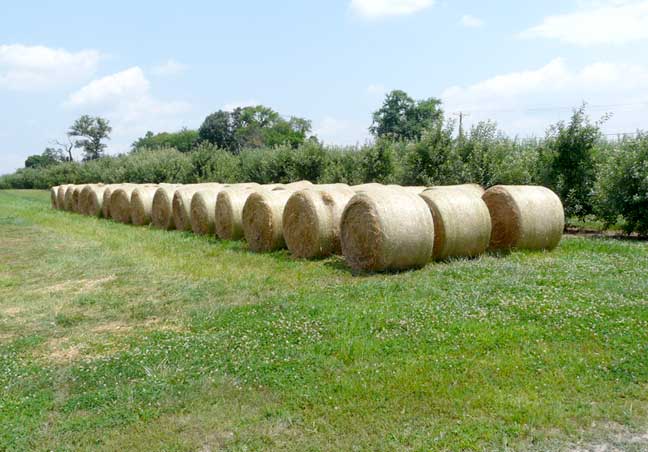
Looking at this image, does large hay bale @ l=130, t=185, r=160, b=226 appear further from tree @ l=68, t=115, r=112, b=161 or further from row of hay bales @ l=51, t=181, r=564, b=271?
tree @ l=68, t=115, r=112, b=161

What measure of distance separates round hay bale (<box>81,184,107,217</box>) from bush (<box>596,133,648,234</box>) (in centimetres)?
2134

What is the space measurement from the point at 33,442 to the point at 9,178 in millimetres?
95765

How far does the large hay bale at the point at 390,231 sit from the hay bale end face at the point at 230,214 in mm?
5510

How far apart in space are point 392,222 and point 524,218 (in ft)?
10.5

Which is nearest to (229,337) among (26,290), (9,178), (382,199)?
(382,199)

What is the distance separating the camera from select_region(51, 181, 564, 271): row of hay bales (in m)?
9.83

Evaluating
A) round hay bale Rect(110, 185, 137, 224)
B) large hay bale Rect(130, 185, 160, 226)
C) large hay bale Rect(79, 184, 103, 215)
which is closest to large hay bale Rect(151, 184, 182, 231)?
large hay bale Rect(130, 185, 160, 226)

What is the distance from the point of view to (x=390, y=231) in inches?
380

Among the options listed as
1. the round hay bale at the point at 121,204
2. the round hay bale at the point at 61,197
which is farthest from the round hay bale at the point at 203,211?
the round hay bale at the point at 61,197

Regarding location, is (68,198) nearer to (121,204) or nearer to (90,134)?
(121,204)

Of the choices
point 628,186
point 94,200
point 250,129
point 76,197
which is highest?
point 250,129

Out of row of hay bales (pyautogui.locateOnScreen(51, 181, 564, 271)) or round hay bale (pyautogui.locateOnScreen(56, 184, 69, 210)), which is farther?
round hay bale (pyautogui.locateOnScreen(56, 184, 69, 210))

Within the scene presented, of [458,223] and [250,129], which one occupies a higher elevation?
[250,129]

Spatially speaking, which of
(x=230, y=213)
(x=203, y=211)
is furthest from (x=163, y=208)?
(x=230, y=213)
